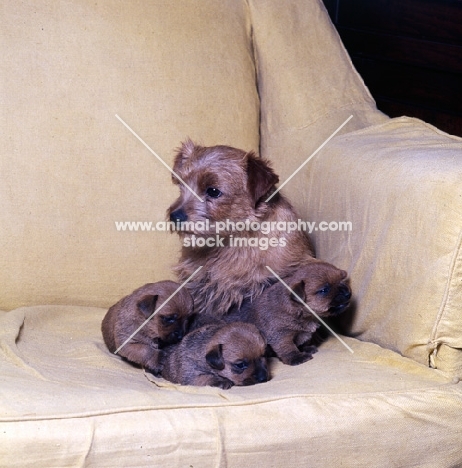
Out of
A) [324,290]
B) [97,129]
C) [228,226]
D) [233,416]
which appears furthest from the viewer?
[97,129]

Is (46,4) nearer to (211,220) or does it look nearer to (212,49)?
(212,49)

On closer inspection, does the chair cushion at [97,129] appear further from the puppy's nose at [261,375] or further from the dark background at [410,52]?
the dark background at [410,52]

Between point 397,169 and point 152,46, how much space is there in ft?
3.29

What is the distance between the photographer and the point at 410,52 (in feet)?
10.7

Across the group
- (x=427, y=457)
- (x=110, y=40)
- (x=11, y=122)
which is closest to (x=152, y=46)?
(x=110, y=40)

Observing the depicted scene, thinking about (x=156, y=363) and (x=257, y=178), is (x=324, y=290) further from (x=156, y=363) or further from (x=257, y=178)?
(x=156, y=363)

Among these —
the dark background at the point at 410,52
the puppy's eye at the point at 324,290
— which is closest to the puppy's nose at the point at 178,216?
the puppy's eye at the point at 324,290

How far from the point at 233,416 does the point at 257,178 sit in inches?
31.6

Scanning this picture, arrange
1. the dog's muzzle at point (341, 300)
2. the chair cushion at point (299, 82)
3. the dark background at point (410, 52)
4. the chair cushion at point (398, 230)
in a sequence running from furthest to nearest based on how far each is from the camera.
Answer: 1. the dark background at point (410, 52)
2. the chair cushion at point (299, 82)
3. the dog's muzzle at point (341, 300)
4. the chair cushion at point (398, 230)

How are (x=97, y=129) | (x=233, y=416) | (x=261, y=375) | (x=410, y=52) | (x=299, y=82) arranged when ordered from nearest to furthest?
(x=233, y=416)
(x=261, y=375)
(x=97, y=129)
(x=299, y=82)
(x=410, y=52)

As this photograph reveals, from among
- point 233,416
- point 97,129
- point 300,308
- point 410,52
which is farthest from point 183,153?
point 410,52

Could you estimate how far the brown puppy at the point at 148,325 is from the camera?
2.20m

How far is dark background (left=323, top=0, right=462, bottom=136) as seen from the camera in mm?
3113

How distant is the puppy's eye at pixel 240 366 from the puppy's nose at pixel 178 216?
1.54ft
